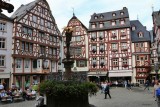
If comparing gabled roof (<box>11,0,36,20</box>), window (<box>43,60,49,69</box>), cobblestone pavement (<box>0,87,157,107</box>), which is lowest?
cobblestone pavement (<box>0,87,157,107</box>)

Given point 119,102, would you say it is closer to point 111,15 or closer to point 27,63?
point 27,63

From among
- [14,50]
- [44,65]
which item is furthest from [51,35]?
[14,50]

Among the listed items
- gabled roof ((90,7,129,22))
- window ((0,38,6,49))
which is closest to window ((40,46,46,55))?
window ((0,38,6,49))

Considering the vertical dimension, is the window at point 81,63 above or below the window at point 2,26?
below

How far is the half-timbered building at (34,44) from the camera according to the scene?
30.6m

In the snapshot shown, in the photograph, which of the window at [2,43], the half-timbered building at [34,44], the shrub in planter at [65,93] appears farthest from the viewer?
the half-timbered building at [34,44]

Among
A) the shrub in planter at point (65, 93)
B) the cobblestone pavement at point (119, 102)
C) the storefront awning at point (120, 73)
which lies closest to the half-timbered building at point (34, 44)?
the storefront awning at point (120, 73)

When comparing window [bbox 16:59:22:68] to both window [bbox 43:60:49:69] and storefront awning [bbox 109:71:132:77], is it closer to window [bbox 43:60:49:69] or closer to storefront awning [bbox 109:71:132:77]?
window [bbox 43:60:49:69]

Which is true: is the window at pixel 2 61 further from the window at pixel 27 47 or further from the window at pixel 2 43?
the window at pixel 27 47

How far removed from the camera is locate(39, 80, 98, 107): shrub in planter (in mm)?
11680

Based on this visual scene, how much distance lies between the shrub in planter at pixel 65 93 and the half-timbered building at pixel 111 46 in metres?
29.2

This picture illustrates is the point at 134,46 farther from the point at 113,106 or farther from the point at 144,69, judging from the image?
the point at 113,106

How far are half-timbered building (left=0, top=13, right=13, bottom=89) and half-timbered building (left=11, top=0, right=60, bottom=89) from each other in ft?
2.20

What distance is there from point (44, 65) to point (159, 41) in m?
19.7
